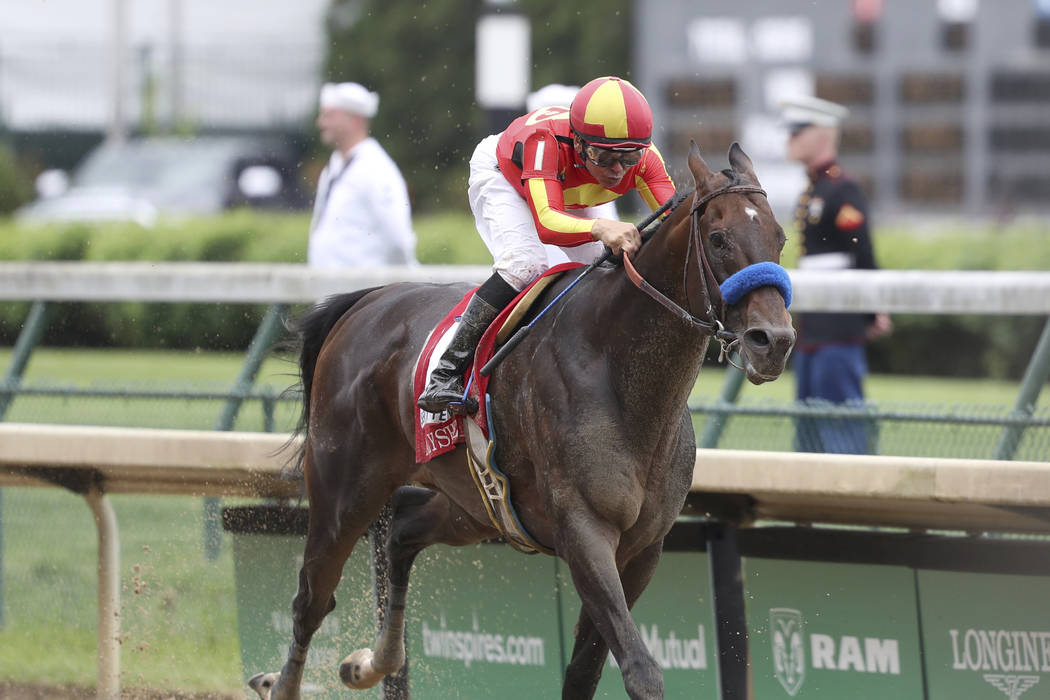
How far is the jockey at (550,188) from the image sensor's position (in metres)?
3.96

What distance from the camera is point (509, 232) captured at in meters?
4.40

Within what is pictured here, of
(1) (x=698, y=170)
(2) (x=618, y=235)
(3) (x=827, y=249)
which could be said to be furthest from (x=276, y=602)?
(3) (x=827, y=249)

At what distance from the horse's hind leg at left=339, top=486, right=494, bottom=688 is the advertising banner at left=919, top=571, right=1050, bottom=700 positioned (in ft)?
4.75

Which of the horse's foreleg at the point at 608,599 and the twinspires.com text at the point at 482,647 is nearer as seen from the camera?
the horse's foreleg at the point at 608,599

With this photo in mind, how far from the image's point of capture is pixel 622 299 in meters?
3.96

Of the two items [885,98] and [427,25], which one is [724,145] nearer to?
[885,98]

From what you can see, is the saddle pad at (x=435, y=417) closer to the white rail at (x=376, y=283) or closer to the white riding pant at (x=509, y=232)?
the white riding pant at (x=509, y=232)

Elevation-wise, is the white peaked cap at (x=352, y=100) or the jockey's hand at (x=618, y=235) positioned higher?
the jockey's hand at (x=618, y=235)

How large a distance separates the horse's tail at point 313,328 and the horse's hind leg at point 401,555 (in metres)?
0.46

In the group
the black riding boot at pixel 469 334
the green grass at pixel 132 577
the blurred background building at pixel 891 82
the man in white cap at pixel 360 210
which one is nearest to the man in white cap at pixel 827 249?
the green grass at pixel 132 577

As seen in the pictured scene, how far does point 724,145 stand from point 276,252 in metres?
6.21

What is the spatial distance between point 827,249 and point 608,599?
11.5ft

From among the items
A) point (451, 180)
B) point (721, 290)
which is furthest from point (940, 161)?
point (721, 290)

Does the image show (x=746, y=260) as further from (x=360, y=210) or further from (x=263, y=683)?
(x=360, y=210)
